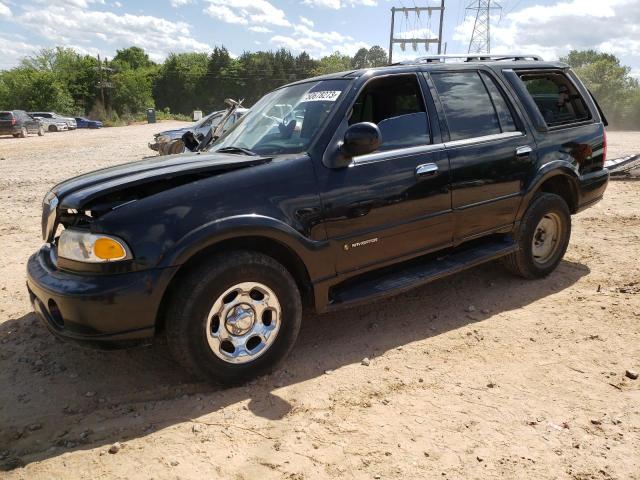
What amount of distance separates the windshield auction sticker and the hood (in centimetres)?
69

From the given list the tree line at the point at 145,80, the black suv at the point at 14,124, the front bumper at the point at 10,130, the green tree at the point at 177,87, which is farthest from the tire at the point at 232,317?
the green tree at the point at 177,87

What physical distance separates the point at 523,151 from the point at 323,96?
72.1 inches

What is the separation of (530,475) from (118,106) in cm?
7918

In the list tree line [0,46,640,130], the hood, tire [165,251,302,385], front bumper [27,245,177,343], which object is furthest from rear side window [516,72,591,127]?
tree line [0,46,640,130]

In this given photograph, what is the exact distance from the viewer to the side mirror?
10.4ft

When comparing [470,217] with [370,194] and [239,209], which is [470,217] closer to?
[370,194]

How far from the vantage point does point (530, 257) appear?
4680mm

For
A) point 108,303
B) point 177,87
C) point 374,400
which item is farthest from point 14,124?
point 177,87

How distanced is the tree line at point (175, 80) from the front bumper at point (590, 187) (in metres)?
30.5

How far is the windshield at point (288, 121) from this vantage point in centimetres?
350

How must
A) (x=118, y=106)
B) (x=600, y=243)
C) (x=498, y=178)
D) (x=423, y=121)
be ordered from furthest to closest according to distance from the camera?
(x=118, y=106) < (x=600, y=243) < (x=498, y=178) < (x=423, y=121)

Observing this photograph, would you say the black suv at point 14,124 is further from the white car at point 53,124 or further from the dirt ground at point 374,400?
the dirt ground at point 374,400

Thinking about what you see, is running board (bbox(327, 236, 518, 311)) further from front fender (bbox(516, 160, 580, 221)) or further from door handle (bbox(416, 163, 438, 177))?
door handle (bbox(416, 163, 438, 177))

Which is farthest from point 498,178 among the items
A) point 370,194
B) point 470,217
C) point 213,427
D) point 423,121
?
point 213,427
